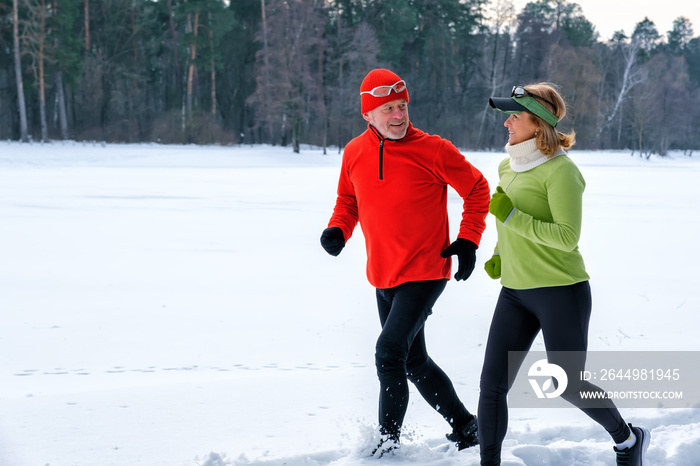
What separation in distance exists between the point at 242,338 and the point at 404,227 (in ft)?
8.77

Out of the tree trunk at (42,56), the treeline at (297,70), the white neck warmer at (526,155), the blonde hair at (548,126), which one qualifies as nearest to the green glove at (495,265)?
the white neck warmer at (526,155)

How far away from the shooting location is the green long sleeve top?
8.04 feet

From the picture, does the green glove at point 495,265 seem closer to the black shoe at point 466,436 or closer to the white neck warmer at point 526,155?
the white neck warmer at point 526,155

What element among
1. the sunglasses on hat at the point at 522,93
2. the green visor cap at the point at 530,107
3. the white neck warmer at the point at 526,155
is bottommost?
the white neck warmer at the point at 526,155

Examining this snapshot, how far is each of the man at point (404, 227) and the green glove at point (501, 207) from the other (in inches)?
12.8

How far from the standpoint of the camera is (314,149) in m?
43.7

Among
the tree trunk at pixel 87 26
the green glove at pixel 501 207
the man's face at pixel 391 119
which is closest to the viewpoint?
the green glove at pixel 501 207

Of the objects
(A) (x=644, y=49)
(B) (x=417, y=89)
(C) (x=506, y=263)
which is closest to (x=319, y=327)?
(C) (x=506, y=263)

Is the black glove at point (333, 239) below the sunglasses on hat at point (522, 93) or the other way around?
below

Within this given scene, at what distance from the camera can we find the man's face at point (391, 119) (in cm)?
294

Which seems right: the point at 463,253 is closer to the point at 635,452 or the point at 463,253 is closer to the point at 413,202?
the point at 413,202

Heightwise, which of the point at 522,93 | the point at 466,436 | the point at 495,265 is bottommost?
the point at 466,436

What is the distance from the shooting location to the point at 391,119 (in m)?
2.94

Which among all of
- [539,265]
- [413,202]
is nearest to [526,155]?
[539,265]
